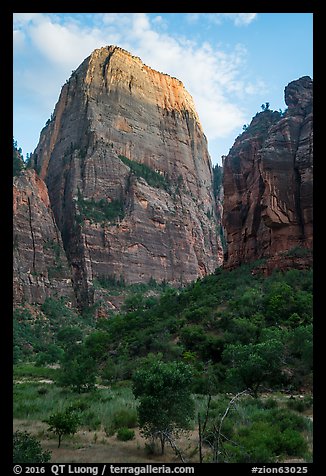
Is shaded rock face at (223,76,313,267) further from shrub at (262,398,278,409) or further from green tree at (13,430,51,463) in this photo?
green tree at (13,430,51,463)

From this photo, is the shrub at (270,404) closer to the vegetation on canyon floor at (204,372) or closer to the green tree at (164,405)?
the vegetation on canyon floor at (204,372)

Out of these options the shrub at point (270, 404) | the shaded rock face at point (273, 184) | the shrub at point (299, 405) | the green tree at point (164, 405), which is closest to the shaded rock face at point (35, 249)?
the shaded rock face at point (273, 184)

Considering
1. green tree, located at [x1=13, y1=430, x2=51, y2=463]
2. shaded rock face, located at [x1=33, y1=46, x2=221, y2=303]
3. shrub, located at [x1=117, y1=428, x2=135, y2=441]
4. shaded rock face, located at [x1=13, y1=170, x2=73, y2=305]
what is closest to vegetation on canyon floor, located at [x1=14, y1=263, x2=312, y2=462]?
shrub, located at [x1=117, y1=428, x2=135, y2=441]

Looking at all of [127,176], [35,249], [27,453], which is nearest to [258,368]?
[27,453]

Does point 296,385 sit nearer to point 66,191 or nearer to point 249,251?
point 249,251

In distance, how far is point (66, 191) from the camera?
75250mm

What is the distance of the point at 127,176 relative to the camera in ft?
258

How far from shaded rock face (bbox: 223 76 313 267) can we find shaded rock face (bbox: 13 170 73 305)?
29353mm

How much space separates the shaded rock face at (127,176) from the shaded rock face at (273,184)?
30.3 metres

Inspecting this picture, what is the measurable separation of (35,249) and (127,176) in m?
26.3

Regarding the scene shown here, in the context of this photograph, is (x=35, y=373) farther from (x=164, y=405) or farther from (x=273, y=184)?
(x=273, y=184)

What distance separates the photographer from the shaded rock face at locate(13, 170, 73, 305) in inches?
2196
